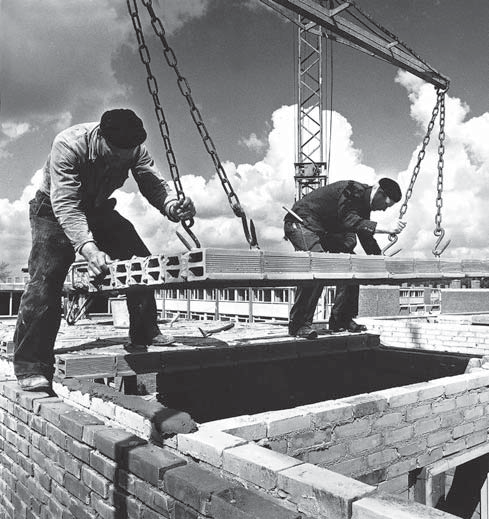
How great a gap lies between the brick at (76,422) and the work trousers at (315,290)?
6.52ft

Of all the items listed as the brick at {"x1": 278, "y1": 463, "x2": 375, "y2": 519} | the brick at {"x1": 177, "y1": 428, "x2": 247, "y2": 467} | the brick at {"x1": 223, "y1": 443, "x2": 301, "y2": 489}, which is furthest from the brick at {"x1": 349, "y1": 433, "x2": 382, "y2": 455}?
the brick at {"x1": 278, "y1": 463, "x2": 375, "y2": 519}

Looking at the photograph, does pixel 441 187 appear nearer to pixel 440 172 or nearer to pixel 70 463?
pixel 440 172

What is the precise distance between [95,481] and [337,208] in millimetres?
3524

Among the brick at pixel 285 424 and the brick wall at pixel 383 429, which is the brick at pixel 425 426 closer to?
the brick wall at pixel 383 429

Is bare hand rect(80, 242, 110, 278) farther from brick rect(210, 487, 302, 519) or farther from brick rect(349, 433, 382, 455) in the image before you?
brick rect(349, 433, 382, 455)

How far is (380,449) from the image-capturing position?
4184mm

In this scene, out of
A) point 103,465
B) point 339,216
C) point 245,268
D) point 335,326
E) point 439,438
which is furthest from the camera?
point 335,326

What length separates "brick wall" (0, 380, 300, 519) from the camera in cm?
223

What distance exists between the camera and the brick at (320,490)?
2033 mm

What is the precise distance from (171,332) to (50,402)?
351 cm

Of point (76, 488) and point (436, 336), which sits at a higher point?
point (436, 336)

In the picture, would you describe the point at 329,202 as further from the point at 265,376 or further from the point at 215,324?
the point at 215,324

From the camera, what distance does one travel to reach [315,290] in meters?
6.22

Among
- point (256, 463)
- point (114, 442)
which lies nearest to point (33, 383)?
point (114, 442)
